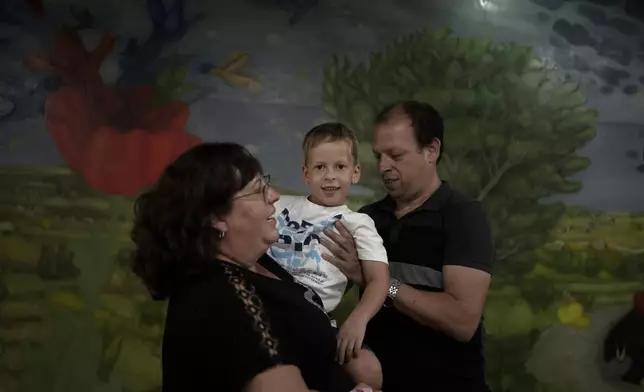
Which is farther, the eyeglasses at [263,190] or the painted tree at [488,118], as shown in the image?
the painted tree at [488,118]

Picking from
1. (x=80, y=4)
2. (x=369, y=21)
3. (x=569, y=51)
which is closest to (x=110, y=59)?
(x=80, y=4)

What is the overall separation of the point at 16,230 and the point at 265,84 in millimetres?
1017

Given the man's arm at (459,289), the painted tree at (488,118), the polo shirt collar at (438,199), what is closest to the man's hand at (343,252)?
the man's arm at (459,289)

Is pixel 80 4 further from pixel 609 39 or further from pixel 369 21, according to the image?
pixel 609 39

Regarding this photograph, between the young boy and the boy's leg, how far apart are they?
0.10 ft

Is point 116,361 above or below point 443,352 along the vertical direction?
below

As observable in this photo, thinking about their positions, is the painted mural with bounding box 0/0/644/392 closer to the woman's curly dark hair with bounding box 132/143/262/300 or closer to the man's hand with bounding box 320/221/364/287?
the man's hand with bounding box 320/221/364/287

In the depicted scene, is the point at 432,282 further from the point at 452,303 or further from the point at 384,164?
the point at 384,164

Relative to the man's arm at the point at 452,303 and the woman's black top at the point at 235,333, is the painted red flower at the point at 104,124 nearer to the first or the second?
the man's arm at the point at 452,303

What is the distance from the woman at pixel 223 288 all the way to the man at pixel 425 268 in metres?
0.41

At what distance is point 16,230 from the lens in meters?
2.32

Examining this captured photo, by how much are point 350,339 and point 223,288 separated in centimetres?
43

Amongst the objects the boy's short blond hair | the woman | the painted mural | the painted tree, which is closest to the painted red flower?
the painted mural

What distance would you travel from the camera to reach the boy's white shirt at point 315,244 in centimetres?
159
